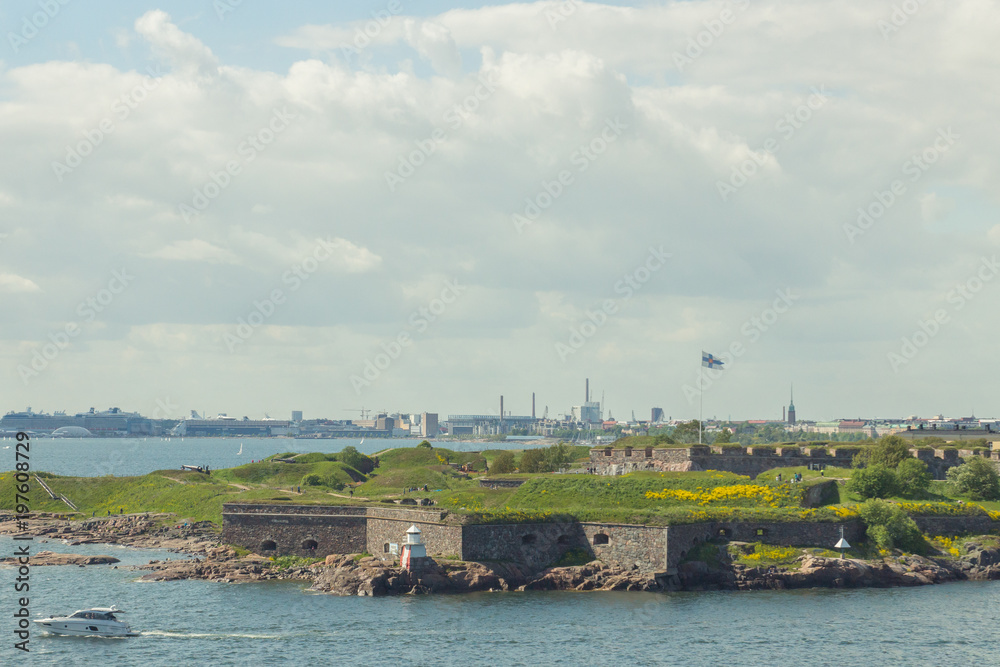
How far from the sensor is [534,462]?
98812 mm

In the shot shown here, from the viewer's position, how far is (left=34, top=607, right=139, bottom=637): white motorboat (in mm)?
51000

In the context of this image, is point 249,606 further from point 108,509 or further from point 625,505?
point 108,509

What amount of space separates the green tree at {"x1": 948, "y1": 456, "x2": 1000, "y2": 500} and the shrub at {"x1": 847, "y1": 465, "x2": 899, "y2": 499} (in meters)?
6.68

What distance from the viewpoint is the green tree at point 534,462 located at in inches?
3816

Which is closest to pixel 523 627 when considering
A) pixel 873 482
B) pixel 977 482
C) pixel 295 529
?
pixel 295 529

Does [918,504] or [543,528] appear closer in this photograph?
[543,528]

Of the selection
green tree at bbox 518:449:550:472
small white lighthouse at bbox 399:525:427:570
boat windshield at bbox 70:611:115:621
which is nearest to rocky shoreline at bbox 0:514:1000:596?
small white lighthouse at bbox 399:525:427:570

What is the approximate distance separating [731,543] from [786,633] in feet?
46.9

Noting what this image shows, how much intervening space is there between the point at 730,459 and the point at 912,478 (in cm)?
1287

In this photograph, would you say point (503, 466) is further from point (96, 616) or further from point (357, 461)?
point (96, 616)

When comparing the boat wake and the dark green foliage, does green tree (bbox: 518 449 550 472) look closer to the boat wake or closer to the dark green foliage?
the dark green foliage

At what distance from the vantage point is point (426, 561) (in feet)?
202

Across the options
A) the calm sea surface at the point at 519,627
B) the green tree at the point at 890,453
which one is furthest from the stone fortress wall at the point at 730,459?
the calm sea surface at the point at 519,627

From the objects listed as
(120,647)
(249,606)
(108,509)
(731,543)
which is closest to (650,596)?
(731,543)
